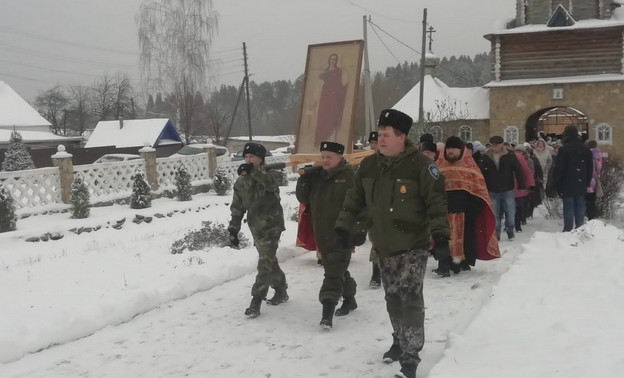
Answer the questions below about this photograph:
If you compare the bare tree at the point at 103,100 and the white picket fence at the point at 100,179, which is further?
the bare tree at the point at 103,100

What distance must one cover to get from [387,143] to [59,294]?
420 cm

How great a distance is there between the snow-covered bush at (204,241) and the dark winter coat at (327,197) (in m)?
3.49

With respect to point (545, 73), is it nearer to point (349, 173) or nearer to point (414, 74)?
point (349, 173)

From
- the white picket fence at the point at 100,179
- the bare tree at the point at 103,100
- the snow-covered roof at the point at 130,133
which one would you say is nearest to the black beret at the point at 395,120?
the white picket fence at the point at 100,179

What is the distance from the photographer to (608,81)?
90.9 ft

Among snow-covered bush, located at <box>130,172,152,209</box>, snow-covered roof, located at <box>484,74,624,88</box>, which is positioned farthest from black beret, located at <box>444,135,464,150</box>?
snow-covered roof, located at <box>484,74,624,88</box>

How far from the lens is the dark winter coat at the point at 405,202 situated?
12.4 feet

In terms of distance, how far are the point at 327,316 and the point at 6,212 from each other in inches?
329

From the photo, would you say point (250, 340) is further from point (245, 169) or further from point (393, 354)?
point (245, 169)

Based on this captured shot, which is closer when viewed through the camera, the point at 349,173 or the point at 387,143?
the point at 387,143

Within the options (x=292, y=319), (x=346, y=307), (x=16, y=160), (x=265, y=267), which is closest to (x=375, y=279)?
(x=346, y=307)

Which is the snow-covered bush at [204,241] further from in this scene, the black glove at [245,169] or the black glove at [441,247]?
the black glove at [441,247]

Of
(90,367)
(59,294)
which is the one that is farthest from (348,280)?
(59,294)

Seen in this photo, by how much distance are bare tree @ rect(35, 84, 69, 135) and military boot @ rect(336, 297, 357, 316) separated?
70.4m
